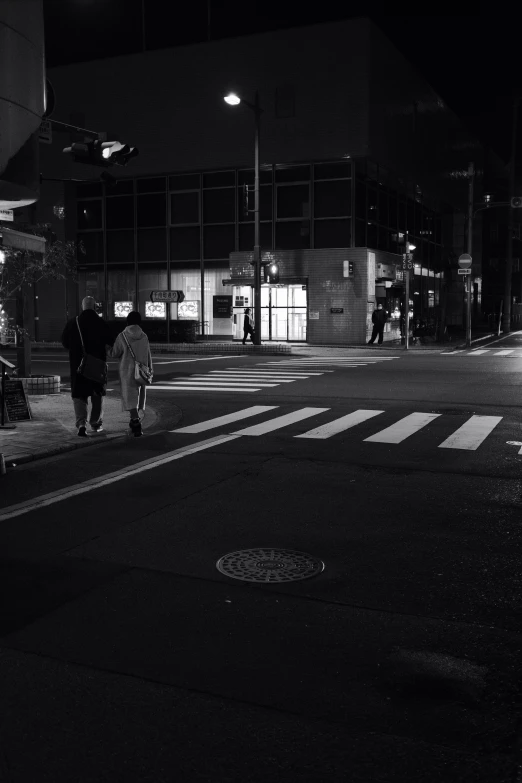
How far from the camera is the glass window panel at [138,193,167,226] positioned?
42.3 metres

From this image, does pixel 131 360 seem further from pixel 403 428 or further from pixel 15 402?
pixel 403 428

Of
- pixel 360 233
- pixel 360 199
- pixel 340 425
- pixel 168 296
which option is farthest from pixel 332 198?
pixel 340 425

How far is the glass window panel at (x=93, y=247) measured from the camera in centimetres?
4431

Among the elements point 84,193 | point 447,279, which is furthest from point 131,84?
point 447,279

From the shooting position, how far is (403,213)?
4581 cm

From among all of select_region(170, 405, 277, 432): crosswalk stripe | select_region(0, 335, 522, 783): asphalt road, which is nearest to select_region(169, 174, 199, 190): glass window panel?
select_region(170, 405, 277, 432): crosswalk stripe

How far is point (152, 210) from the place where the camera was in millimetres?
42656

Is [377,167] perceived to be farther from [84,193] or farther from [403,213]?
[84,193]

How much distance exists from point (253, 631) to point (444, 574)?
172 cm

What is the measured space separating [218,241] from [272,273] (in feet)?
14.5

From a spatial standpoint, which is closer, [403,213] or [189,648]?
[189,648]

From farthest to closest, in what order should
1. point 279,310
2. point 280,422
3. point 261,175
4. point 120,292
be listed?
point 120,292, point 279,310, point 261,175, point 280,422

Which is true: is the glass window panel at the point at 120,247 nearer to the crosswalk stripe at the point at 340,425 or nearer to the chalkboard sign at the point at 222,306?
the chalkboard sign at the point at 222,306

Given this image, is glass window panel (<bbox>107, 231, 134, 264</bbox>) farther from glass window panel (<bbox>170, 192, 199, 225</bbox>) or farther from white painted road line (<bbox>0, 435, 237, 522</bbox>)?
white painted road line (<bbox>0, 435, 237, 522</bbox>)
